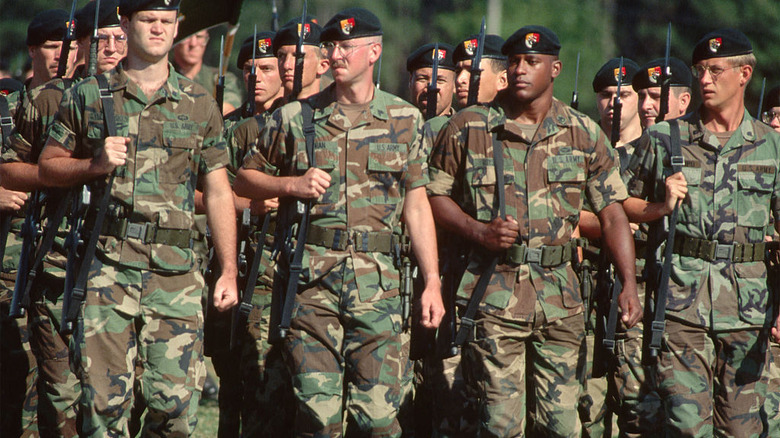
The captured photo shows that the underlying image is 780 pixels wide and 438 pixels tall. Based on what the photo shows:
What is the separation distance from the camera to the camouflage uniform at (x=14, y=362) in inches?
338

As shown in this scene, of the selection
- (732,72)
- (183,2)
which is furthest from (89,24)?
(732,72)

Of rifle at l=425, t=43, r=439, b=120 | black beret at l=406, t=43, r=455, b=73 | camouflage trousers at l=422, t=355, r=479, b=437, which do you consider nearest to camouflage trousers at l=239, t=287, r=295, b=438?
camouflage trousers at l=422, t=355, r=479, b=437

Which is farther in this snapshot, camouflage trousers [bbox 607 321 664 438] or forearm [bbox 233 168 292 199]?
camouflage trousers [bbox 607 321 664 438]

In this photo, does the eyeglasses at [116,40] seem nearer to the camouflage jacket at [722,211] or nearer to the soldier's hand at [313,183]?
the soldier's hand at [313,183]

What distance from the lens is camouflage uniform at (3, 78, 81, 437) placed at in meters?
7.71

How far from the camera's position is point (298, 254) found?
7113 millimetres

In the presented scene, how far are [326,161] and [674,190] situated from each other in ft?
7.20

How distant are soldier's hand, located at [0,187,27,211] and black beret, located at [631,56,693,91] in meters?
4.83

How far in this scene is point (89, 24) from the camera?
8.51 metres

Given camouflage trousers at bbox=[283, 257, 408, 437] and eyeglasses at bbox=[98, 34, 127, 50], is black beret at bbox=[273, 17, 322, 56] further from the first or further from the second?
camouflage trousers at bbox=[283, 257, 408, 437]

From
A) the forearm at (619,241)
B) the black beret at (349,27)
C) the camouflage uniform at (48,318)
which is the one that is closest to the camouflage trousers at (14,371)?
the camouflage uniform at (48,318)

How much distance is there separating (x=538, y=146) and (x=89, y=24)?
10.9ft

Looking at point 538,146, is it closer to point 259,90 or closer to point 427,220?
point 427,220

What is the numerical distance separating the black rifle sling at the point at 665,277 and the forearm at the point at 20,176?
3.83 metres
